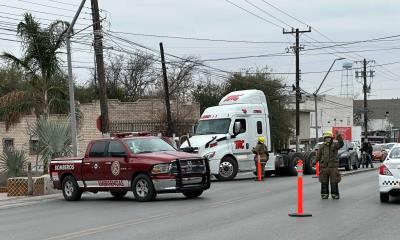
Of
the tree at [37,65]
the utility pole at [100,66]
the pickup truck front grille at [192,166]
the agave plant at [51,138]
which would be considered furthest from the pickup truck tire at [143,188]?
the tree at [37,65]

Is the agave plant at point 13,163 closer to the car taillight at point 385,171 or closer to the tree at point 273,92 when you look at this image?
the car taillight at point 385,171

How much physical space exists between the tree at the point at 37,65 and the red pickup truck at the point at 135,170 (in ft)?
35.3

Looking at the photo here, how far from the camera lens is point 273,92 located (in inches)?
2525

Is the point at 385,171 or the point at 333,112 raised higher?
the point at 333,112

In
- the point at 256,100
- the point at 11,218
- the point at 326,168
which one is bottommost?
the point at 11,218

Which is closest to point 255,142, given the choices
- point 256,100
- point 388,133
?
point 256,100

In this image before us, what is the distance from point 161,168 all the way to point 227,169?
936 centimetres

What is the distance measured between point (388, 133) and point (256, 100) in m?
65.1

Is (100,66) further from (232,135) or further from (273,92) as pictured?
(273,92)

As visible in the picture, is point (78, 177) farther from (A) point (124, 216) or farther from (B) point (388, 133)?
(B) point (388, 133)

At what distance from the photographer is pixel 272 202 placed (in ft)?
52.3

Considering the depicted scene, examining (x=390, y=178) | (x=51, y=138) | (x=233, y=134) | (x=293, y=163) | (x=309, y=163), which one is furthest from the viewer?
(x=309, y=163)

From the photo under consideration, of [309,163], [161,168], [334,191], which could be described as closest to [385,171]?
[334,191]

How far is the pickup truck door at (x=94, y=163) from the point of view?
58.9 ft
